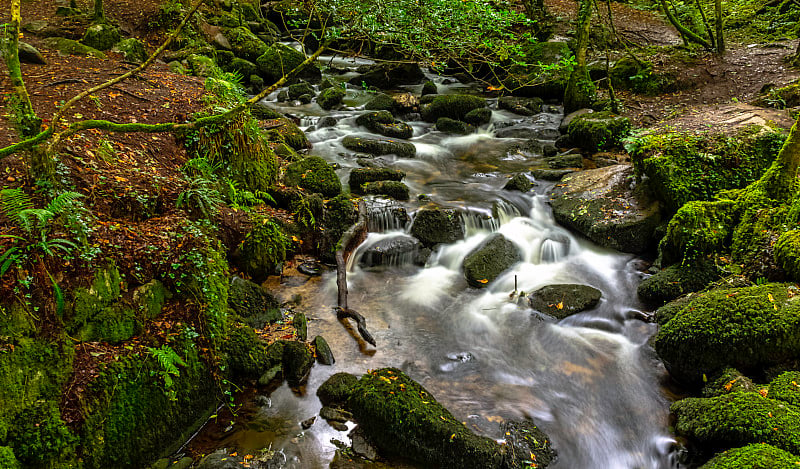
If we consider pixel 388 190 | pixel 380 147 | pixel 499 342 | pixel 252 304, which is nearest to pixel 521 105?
pixel 380 147

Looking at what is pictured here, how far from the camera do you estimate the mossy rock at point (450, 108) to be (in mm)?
13414

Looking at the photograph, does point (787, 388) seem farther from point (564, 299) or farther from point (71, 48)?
point (71, 48)

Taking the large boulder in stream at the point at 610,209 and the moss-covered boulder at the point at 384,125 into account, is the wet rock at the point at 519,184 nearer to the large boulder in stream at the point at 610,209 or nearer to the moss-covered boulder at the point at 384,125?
the large boulder in stream at the point at 610,209

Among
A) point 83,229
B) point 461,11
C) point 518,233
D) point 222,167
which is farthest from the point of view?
point 518,233

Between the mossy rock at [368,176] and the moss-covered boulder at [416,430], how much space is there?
5.20 metres

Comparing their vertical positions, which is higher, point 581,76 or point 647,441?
point 581,76

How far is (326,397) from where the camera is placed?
191 inches

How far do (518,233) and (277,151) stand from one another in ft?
16.3

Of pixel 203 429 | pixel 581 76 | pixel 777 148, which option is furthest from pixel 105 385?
pixel 581 76

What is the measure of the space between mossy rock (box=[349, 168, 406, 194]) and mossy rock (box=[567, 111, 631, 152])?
4713mm

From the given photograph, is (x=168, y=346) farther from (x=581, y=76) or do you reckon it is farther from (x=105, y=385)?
(x=581, y=76)

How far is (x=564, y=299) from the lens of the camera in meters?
6.64

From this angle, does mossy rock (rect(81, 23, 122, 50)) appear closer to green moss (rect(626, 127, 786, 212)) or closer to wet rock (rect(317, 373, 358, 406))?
wet rock (rect(317, 373, 358, 406))

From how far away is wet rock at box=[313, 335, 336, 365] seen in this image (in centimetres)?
541
